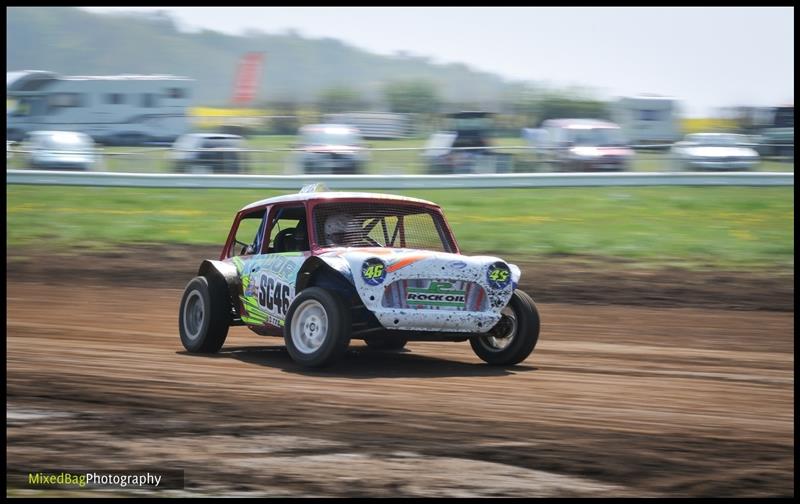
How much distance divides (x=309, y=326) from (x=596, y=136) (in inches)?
940

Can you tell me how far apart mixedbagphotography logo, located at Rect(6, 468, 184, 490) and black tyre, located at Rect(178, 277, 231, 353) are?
4.89 m

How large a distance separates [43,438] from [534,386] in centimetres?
391

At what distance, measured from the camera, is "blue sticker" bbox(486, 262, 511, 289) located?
9.89m

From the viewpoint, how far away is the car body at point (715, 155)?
91.6 ft

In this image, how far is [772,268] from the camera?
18859 millimetres

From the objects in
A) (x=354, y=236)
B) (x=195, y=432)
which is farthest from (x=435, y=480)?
(x=354, y=236)

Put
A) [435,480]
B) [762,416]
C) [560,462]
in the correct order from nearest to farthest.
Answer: [435,480] < [560,462] < [762,416]

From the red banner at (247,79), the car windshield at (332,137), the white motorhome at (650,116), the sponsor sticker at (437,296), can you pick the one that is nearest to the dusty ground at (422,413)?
the sponsor sticker at (437,296)

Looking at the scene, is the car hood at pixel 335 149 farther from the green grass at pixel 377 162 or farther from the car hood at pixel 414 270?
the car hood at pixel 414 270

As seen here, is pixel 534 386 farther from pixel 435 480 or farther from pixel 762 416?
pixel 435 480

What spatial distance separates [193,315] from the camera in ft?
38.2

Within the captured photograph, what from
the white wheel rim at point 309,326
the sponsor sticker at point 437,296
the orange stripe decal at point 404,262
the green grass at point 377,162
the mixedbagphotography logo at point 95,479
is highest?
the green grass at point 377,162

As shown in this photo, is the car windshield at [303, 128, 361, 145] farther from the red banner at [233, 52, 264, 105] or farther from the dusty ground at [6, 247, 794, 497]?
the red banner at [233, 52, 264, 105]

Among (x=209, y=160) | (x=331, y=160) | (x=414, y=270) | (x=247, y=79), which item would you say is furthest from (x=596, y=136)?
(x=247, y=79)
